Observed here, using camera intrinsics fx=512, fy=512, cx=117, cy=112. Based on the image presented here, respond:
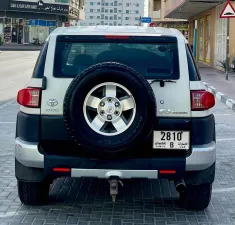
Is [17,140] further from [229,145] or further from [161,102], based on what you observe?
[229,145]

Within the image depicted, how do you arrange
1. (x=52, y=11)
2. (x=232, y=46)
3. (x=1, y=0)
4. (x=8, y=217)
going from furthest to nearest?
(x=52, y=11), (x=1, y=0), (x=232, y=46), (x=8, y=217)

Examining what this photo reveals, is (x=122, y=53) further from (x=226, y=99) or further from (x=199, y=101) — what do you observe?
(x=226, y=99)

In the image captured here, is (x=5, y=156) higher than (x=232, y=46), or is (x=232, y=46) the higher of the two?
(x=232, y=46)

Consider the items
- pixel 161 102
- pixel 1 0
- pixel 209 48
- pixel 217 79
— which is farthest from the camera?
pixel 1 0

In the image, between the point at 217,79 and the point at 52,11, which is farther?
the point at 52,11

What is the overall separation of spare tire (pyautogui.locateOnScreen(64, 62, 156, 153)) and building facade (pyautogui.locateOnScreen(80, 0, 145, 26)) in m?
174

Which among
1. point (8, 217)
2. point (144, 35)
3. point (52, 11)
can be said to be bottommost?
point (8, 217)

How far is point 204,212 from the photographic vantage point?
4840mm

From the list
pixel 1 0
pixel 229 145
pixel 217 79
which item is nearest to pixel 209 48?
pixel 217 79

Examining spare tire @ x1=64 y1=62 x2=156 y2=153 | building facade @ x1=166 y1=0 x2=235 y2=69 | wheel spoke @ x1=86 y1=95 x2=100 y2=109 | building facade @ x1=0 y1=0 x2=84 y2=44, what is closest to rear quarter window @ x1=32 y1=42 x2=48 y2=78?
spare tire @ x1=64 y1=62 x2=156 y2=153

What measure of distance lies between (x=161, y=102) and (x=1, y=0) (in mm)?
56320

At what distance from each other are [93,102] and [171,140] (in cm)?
73

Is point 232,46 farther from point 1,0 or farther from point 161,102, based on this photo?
point 1,0

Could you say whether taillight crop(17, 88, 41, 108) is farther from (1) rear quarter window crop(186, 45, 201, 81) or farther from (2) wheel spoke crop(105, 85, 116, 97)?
(1) rear quarter window crop(186, 45, 201, 81)
